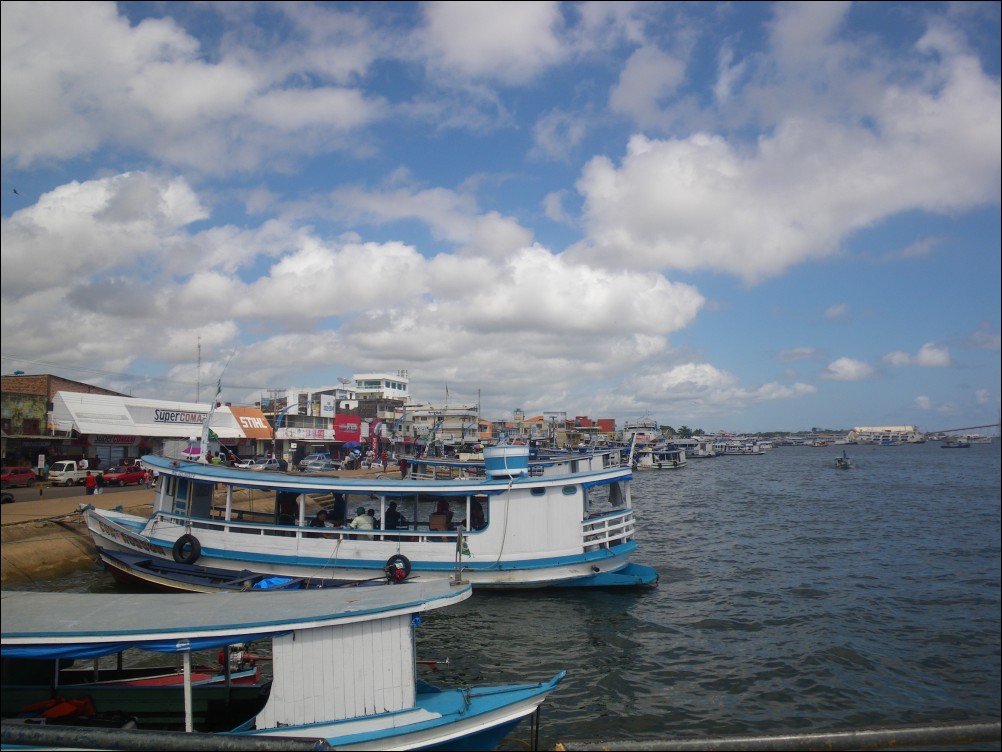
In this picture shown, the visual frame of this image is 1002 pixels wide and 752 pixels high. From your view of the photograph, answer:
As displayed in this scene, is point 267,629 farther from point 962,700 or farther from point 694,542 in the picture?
point 694,542

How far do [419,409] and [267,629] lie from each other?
75622 millimetres

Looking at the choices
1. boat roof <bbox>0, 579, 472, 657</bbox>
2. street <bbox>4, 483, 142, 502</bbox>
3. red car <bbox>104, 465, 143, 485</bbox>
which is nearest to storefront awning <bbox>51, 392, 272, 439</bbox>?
red car <bbox>104, 465, 143, 485</bbox>

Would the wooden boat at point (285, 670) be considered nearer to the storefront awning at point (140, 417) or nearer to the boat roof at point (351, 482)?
the boat roof at point (351, 482)

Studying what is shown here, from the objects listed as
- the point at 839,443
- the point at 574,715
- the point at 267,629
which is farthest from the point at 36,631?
the point at 839,443

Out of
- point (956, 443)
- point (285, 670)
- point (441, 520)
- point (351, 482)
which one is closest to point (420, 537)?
point (441, 520)

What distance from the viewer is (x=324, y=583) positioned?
14.0 meters

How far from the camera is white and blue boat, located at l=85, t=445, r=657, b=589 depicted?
50.9 feet

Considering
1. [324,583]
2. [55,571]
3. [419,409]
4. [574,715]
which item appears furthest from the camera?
[419,409]

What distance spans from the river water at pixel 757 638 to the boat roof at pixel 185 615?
2.88 m

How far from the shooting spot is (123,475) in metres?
34.3

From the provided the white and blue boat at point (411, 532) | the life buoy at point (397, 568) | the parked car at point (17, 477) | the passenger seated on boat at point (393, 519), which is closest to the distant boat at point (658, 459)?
the parked car at point (17, 477)

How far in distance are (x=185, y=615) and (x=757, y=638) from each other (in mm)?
11395

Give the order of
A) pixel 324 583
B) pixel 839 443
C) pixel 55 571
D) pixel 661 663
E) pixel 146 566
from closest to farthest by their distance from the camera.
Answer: pixel 661 663
pixel 324 583
pixel 146 566
pixel 55 571
pixel 839 443

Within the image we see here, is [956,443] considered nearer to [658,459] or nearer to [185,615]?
[658,459]
